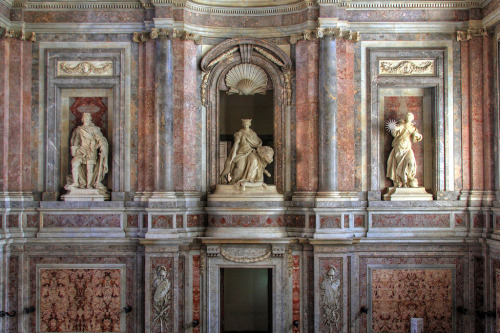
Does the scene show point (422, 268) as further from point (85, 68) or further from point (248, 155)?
point (85, 68)

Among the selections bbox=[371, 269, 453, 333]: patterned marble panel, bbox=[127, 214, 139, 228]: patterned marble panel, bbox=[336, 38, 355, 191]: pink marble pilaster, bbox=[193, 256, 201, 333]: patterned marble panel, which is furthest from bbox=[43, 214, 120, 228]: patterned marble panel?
bbox=[371, 269, 453, 333]: patterned marble panel

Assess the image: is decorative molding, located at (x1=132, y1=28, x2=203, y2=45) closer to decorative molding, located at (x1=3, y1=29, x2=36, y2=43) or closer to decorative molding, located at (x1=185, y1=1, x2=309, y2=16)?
decorative molding, located at (x1=185, y1=1, x2=309, y2=16)

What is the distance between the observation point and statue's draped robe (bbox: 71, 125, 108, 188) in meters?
10.1

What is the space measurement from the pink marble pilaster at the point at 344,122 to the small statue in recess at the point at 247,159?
4.82ft

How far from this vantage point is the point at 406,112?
10.5m

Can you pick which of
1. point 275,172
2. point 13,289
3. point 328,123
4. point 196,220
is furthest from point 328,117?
point 13,289

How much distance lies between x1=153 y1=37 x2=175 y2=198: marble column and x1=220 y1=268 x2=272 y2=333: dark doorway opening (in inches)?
118

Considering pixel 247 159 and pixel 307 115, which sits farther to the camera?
pixel 247 159

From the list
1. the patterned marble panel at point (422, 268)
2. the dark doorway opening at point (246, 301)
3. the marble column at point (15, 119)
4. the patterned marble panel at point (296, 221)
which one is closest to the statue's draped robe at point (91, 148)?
the marble column at point (15, 119)

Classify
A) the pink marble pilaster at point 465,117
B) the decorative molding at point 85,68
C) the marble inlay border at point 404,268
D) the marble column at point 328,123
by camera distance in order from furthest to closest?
1. the decorative molding at point 85,68
2. the pink marble pilaster at point 465,117
3. the marble inlay border at point 404,268
4. the marble column at point 328,123

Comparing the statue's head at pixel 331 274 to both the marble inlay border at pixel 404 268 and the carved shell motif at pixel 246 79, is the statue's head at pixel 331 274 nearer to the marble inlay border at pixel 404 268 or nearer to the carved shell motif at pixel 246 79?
the marble inlay border at pixel 404 268

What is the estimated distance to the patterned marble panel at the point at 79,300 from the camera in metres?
10.1

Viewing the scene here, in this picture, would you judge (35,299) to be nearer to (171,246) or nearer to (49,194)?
(49,194)

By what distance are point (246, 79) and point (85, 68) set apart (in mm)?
3424
